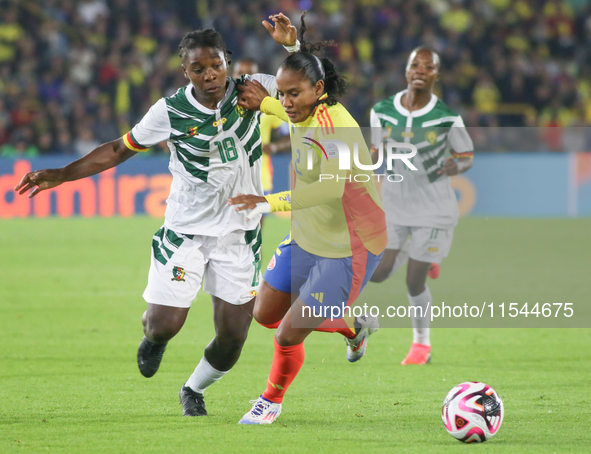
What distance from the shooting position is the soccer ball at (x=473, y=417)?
14.5 ft

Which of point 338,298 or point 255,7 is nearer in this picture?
point 338,298

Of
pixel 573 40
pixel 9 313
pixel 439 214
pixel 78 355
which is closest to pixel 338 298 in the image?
pixel 439 214

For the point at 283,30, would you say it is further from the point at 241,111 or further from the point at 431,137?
the point at 431,137

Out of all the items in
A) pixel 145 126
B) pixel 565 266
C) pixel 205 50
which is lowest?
pixel 565 266

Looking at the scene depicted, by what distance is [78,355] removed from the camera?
7086mm

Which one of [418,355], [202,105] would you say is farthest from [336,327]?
[418,355]

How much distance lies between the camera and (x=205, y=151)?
16.8ft

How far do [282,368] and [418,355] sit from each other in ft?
7.75

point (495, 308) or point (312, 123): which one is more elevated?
point (312, 123)

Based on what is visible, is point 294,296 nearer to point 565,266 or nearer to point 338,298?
point 338,298

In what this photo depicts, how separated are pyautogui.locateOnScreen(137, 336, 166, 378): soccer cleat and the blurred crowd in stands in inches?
533

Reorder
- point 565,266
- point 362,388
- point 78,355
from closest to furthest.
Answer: point 362,388, point 78,355, point 565,266

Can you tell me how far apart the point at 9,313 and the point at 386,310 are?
13.5 ft

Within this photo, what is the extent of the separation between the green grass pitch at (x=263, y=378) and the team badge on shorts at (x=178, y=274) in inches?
32.9
